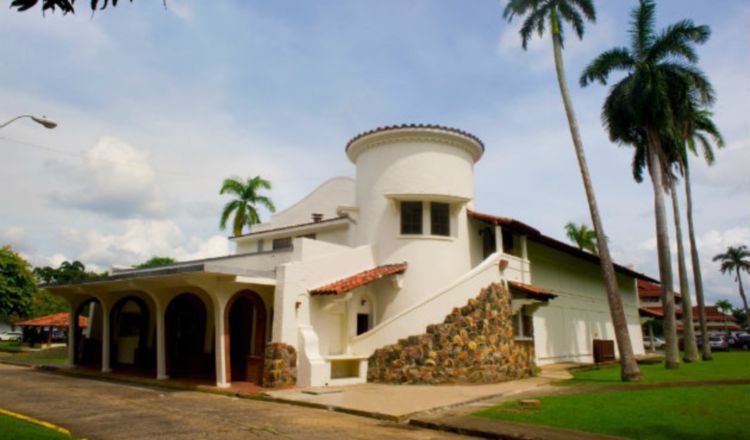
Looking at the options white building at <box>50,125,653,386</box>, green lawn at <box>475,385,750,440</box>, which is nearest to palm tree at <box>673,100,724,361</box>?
white building at <box>50,125,653,386</box>

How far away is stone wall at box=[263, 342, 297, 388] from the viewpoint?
1493 cm

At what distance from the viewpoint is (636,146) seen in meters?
25.8

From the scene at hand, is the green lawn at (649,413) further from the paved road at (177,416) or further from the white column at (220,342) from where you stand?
the white column at (220,342)

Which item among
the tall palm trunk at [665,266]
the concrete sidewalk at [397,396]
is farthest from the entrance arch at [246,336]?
the tall palm trunk at [665,266]

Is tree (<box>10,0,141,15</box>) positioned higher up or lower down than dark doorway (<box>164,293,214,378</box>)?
higher up

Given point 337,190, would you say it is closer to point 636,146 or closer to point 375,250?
point 375,250

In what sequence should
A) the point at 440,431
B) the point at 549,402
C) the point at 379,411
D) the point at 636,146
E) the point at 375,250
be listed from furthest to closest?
1. the point at 636,146
2. the point at 375,250
3. the point at 549,402
4. the point at 379,411
5. the point at 440,431

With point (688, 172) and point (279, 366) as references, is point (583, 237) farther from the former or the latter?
point (279, 366)

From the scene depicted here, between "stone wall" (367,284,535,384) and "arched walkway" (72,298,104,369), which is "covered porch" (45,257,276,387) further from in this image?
"stone wall" (367,284,535,384)

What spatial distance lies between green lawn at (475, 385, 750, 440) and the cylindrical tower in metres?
7.04

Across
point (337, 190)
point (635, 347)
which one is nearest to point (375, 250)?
point (337, 190)

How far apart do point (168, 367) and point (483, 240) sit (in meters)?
13.2

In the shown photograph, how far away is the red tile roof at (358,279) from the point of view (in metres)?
16.0

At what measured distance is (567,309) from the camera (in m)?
27.0
